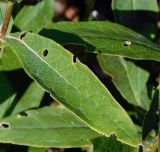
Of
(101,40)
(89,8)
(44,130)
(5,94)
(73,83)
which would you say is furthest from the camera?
(89,8)

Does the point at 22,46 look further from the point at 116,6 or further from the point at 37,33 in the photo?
the point at 116,6

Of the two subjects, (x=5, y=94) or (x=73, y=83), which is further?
(x=5, y=94)

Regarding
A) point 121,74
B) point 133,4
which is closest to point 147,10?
point 133,4

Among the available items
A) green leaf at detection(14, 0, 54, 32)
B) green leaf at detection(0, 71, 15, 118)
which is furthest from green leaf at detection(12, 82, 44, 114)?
Answer: green leaf at detection(14, 0, 54, 32)

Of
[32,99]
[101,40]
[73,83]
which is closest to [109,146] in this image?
A: [73,83]

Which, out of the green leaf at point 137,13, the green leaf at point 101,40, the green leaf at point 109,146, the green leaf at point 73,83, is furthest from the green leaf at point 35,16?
the green leaf at point 109,146

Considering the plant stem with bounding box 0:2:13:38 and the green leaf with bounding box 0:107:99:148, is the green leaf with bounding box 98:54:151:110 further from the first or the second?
the plant stem with bounding box 0:2:13:38

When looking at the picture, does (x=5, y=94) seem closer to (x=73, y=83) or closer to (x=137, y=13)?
(x=73, y=83)
